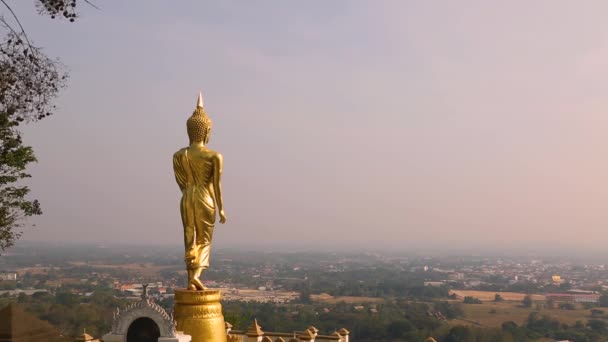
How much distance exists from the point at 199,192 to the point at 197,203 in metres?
0.19

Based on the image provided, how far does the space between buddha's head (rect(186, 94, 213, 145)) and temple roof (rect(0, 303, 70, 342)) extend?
3.88 m

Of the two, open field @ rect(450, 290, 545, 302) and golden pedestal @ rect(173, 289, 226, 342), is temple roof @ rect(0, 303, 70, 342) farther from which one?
open field @ rect(450, 290, 545, 302)

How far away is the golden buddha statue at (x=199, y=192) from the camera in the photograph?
36.8ft

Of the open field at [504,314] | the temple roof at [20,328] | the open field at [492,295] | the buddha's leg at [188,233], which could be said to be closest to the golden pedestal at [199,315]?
the buddha's leg at [188,233]

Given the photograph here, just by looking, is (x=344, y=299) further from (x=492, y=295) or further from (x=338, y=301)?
(x=492, y=295)

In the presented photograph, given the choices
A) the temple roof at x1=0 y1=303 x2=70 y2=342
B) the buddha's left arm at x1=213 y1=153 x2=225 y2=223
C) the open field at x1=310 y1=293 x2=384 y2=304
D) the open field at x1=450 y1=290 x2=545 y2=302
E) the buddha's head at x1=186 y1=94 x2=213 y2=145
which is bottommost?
the open field at x1=450 y1=290 x2=545 y2=302

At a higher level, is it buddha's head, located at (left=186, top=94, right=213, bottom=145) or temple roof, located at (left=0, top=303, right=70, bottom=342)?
buddha's head, located at (left=186, top=94, right=213, bottom=145)

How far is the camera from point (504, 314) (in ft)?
183

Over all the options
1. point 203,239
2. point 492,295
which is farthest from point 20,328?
point 492,295

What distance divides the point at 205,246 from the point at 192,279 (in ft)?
2.14

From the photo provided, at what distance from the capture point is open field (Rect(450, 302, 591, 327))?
5016 cm

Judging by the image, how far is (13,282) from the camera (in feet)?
230

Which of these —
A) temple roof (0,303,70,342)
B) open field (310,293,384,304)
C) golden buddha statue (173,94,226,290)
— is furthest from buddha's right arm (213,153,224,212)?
open field (310,293,384,304)

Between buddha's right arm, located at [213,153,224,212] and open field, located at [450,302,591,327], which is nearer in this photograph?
buddha's right arm, located at [213,153,224,212]
